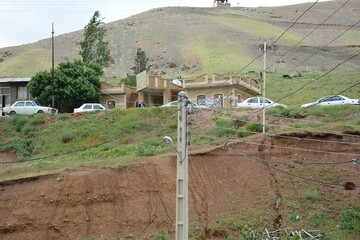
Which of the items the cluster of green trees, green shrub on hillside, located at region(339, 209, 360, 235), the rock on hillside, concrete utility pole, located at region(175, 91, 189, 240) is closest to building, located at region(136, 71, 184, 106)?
the cluster of green trees

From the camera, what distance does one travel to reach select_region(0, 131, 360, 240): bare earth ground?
2938 centimetres

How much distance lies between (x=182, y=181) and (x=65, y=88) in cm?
3920

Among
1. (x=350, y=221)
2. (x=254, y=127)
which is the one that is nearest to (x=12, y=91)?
(x=254, y=127)

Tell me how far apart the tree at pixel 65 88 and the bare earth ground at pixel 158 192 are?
26294 millimetres

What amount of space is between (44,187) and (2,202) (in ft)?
7.70

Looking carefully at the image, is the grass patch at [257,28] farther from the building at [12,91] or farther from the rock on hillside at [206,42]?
the building at [12,91]

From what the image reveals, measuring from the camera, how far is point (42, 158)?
38.8m

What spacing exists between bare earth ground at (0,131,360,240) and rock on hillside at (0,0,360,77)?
66188 millimetres

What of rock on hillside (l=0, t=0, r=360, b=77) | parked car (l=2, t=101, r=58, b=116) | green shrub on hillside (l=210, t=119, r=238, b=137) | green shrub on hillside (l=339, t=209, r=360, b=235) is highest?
rock on hillside (l=0, t=0, r=360, b=77)

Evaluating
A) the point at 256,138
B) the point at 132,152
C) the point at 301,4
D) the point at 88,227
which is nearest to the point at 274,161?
the point at 256,138

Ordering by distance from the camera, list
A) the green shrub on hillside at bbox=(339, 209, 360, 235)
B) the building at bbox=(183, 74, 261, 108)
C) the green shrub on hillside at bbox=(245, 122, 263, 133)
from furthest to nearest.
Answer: the building at bbox=(183, 74, 261, 108), the green shrub on hillside at bbox=(245, 122, 263, 133), the green shrub on hillside at bbox=(339, 209, 360, 235)

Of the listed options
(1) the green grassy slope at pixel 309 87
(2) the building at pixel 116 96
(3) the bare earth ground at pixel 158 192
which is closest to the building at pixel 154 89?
(2) the building at pixel 116 96

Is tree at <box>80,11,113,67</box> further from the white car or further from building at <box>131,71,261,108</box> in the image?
the white car

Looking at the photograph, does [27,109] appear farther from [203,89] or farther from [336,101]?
[336,101]
